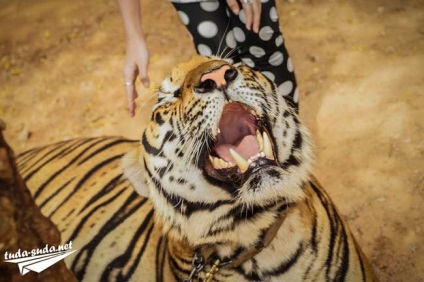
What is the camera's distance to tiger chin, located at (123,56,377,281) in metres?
1.57

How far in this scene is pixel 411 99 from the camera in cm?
298

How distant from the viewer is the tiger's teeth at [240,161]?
4.99ft

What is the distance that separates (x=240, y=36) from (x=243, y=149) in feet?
2.88

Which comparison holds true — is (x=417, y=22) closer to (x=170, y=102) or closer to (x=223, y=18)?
(x=223, y=18)

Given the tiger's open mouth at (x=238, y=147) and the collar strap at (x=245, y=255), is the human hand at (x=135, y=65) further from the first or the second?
the collar strap at (x=245, y=255)

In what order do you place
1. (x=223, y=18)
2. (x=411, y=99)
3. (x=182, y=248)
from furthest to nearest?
(x=411, y=99)
(x=223, y=18)
(x=182, y=248)

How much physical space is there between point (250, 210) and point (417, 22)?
2.67m

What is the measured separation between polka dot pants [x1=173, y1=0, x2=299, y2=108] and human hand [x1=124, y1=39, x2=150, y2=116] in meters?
0.32

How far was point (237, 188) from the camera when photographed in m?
1.57

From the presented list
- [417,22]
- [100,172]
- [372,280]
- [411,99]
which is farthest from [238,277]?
[417,22]

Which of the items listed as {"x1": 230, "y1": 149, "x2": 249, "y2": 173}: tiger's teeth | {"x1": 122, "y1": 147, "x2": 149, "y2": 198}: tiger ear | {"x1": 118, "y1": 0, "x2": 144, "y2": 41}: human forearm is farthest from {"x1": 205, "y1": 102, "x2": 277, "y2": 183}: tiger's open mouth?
{"x1": 118, "y1": 0, "x2": 144, "y2": 41}: human forearm

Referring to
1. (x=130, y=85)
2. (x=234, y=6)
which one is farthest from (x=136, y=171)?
(x=234, y=6)

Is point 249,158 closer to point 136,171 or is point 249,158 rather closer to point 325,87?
point 136,171

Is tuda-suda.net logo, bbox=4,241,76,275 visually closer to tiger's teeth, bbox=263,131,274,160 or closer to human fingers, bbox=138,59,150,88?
tiger's teeth, bbox=263,131,274,160
